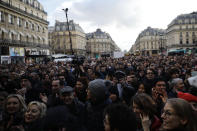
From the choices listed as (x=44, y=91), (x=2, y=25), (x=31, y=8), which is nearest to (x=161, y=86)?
(x=44, y=91)

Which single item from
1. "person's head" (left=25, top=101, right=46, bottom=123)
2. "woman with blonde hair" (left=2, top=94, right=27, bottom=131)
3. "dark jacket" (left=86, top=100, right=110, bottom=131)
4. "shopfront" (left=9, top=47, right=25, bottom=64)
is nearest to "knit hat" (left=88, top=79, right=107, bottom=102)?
"dark jacket" (left=86, top=100, right=110, bottom=131)

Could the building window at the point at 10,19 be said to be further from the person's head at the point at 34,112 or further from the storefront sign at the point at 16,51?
the person's head at the point at 34,112

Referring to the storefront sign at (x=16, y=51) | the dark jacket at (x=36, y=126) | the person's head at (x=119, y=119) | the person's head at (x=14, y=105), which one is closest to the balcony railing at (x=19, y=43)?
the storefront sign at (x=16, y=51)

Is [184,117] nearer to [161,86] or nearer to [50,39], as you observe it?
[161,86]

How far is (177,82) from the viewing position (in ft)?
16.9

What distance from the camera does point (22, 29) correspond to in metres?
44.3

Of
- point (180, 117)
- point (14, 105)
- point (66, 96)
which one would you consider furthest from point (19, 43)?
point (180, 117)

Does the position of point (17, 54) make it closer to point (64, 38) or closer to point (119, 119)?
point (119, 119)

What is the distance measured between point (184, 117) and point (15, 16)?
46204 mm

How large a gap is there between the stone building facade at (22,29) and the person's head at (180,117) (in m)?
31.3

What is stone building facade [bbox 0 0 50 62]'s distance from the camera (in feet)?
124

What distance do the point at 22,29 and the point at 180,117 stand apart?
47.4m

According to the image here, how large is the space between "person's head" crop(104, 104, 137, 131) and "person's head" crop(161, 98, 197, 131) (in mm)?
458

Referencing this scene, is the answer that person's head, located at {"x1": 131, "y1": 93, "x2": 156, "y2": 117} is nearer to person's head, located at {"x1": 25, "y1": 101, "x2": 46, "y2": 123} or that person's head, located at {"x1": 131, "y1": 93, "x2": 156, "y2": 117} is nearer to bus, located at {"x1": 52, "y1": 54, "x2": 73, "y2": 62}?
person's head, located at {"x1": 25, "y1": 101, "x2": 46, "y2": 123}
